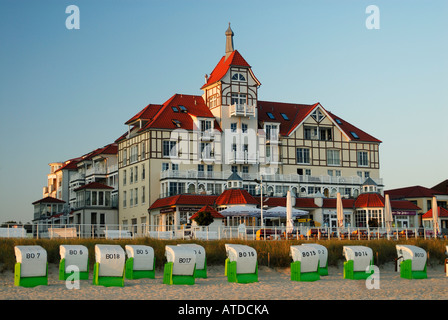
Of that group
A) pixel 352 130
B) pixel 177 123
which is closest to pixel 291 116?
pixel 352 130

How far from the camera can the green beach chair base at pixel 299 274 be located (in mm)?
23578

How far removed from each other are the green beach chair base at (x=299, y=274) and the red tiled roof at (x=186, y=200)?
28.7 meters

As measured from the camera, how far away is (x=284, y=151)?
61.4 metres

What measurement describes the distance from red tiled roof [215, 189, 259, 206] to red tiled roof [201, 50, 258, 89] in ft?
38.4

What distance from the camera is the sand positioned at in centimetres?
1920

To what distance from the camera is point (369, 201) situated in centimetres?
5709

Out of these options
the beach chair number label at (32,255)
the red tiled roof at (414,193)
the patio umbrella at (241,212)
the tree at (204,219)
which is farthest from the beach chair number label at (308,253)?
the red tiled roof at (414,193)

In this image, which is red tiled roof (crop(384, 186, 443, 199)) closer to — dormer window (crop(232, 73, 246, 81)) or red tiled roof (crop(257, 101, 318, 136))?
red tiled roof (crop(257, 101, 318, 136))

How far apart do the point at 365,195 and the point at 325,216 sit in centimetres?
375

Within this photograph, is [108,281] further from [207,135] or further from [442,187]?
[442,187]

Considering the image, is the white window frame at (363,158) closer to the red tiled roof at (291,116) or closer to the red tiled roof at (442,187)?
the red tiled roof at (291,116)

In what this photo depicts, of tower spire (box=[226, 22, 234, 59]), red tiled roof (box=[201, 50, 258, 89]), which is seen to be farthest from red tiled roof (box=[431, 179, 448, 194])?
red tiled roof (box=[201, 50, 258, 89])

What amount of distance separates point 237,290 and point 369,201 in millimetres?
37891
